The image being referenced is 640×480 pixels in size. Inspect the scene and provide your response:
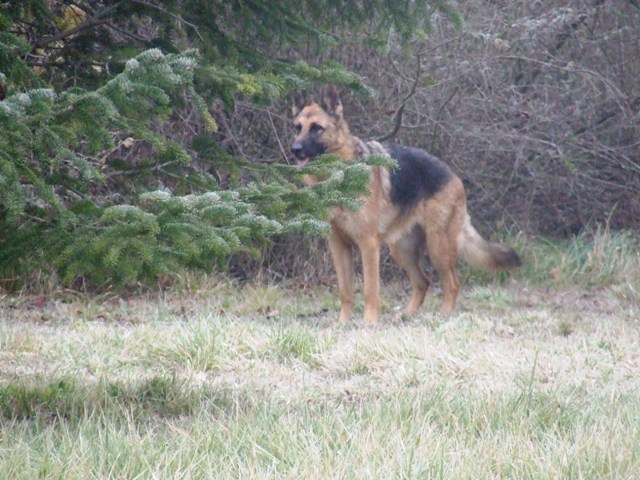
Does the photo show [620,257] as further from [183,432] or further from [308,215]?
[183,432]

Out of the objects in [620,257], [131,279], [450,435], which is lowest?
[620,257]

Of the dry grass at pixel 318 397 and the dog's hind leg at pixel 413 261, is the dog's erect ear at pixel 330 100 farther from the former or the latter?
the dry grass at pixel 318 397

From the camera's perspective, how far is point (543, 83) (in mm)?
11438

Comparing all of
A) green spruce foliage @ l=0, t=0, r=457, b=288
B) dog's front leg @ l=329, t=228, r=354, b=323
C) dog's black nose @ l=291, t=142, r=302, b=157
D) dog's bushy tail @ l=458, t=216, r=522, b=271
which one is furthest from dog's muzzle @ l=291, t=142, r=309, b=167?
dog's bushy tail @ l=458, t=216, r=522, b=271

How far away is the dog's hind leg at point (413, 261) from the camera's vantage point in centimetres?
931

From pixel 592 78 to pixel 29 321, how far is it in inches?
280

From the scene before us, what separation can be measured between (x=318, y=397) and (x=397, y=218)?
421 cm

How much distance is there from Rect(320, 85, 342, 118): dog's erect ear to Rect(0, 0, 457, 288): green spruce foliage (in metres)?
2.05

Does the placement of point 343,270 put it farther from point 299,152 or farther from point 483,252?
point 483,252

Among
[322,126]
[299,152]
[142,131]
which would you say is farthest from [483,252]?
[142,131]

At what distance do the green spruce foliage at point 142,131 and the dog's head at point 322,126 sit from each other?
1943 millimetres

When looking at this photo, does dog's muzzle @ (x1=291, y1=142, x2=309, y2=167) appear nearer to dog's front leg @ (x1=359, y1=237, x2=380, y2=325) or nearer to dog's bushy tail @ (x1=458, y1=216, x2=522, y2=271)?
dog's front leg @ (x1=359, y1=237, x2=380, y2=325)

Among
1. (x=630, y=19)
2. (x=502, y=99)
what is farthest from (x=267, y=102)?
(x=630, y=19)

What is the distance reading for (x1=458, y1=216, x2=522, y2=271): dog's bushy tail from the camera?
30.7 ft
